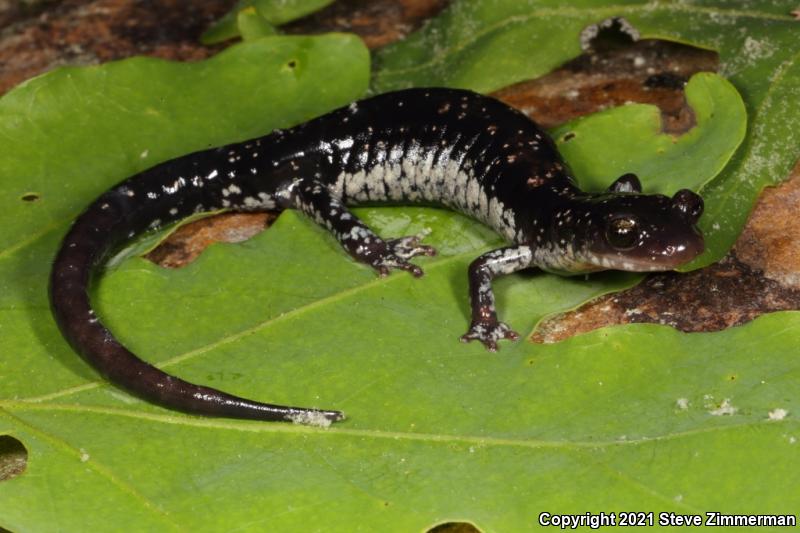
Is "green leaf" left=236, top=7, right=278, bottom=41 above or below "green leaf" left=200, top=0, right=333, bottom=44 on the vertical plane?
above

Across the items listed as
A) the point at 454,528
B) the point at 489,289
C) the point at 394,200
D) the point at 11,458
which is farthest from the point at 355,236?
the point at 11,458

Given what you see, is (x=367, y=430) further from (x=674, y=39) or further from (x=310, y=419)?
(x=674, y=39)

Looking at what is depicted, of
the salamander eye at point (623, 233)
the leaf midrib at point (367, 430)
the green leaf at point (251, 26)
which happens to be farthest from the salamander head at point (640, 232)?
the green leaf at point (251, 26)

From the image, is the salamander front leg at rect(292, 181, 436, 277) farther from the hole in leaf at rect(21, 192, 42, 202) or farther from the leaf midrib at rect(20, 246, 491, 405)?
the hole in leaf at rect(21, 192, 42, 202)

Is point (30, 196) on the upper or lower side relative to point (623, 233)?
upper

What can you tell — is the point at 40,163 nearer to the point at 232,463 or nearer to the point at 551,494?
the point at 232,463

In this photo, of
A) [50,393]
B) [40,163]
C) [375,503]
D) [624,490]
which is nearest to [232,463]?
[375,503]

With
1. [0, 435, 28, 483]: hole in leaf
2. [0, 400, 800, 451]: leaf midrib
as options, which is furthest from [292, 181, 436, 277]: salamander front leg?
[0, 435, 28, 483]: hole in leaf

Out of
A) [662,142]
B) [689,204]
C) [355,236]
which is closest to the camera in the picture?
[689,204]
